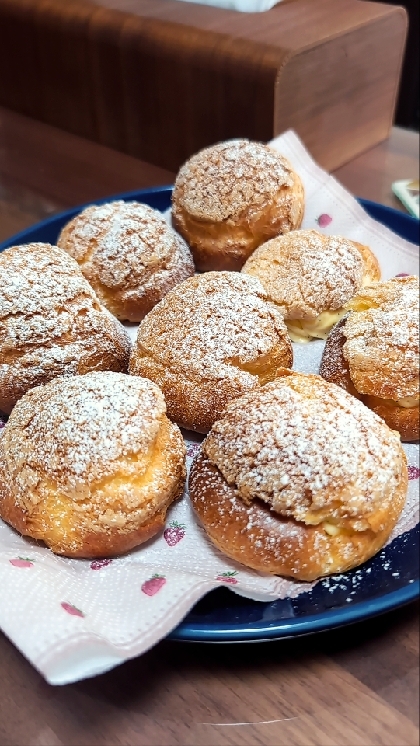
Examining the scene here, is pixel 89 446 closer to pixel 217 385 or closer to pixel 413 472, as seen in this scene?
pixel 217 385

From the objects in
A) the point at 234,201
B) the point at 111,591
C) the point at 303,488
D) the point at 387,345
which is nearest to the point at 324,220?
the point at 234,201

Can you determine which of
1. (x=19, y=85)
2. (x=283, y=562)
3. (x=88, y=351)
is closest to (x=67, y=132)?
(x=19, y=85)

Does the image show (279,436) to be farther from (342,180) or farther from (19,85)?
(19,85)

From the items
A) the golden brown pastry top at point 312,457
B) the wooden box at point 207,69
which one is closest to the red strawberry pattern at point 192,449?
the golden brown pastry top at point 312,457

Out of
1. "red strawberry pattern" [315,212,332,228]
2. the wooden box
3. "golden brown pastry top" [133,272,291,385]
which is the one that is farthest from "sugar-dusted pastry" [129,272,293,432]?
the wooden box

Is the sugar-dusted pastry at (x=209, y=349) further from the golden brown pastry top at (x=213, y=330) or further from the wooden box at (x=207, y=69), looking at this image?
Answer: the wooden box at (x=207, y=69)
